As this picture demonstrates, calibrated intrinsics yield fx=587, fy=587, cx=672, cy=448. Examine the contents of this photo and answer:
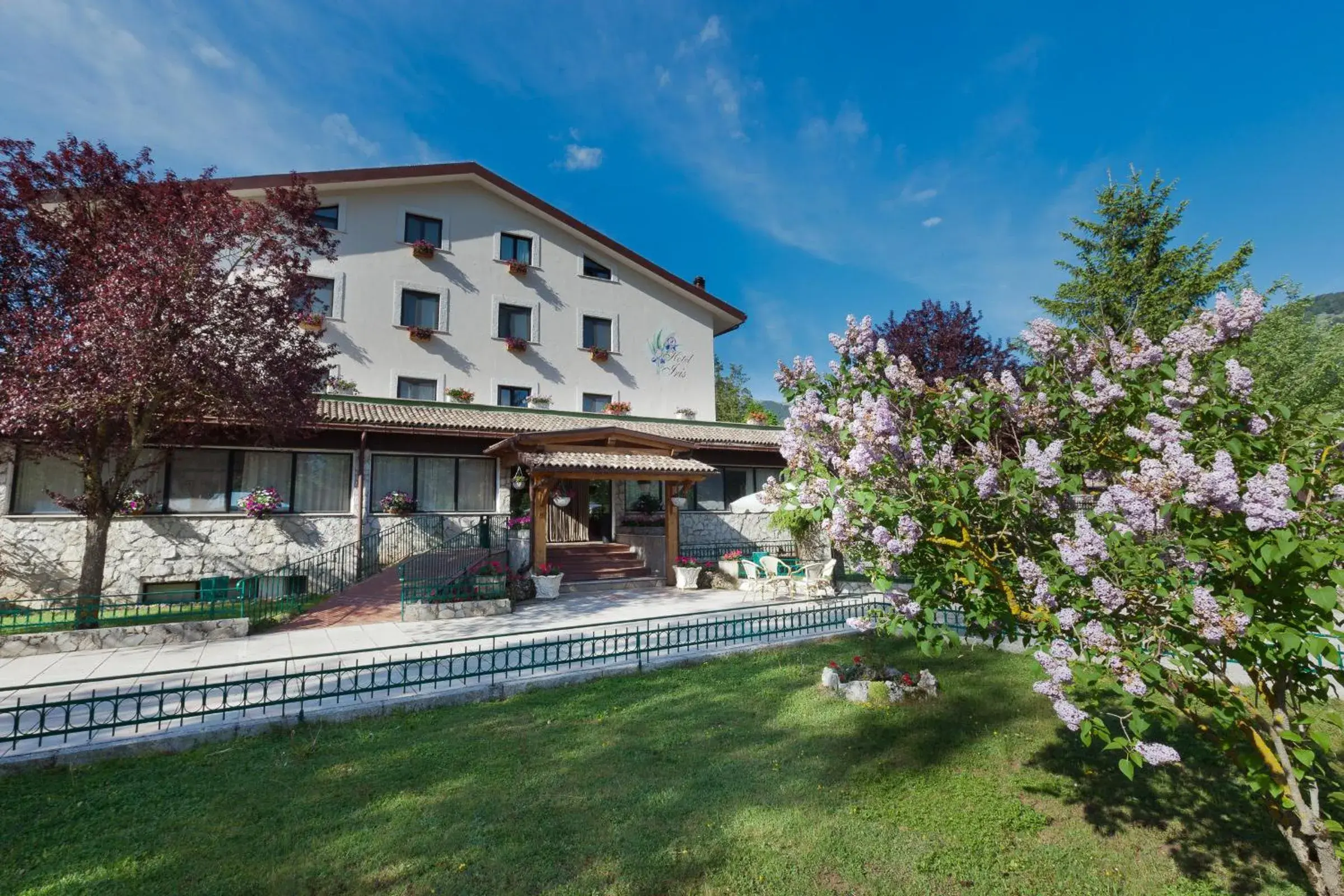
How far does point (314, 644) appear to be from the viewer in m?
8.94

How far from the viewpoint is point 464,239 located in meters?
21.6

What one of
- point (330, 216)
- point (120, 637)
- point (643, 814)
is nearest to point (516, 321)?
point (330, 216)

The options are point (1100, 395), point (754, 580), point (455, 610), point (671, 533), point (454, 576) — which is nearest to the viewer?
point (1100, 395)

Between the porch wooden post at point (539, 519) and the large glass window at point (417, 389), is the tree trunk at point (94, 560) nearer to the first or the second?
the porch wooden post at point (539, 519)

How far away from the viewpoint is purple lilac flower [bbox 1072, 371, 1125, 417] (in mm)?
3305

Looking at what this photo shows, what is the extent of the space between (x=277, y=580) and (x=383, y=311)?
9611mm

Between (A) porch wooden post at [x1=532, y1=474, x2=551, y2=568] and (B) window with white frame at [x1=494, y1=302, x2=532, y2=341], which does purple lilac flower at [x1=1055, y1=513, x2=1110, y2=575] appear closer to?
(A) porch wooden post at [x1=532, y1=474, x2=551, y2=568]

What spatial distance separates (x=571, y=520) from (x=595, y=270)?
34.3 feet

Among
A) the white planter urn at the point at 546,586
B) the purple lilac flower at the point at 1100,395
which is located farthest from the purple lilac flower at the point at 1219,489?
the white planter urn at the point at 546,586

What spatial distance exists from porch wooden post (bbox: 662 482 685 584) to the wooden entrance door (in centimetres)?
536

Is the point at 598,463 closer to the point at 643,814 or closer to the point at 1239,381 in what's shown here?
the point at 643,814

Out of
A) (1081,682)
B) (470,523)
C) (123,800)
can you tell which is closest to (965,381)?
(1081,682)

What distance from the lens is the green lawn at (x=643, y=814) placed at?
11.5 ft

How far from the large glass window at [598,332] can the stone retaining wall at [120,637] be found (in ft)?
51.6
